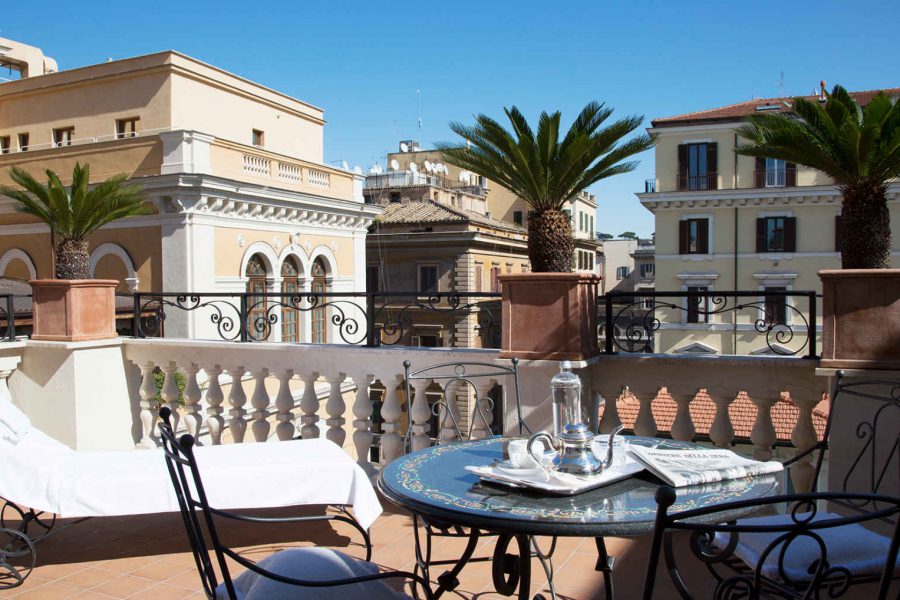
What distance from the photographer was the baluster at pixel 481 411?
→ 4.35m

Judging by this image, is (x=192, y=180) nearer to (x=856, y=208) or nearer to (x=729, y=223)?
(x=856, y=208)

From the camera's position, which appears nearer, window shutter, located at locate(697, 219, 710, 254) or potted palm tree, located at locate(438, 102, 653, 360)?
potted palm tree, located at locate(438, 102, 653, 360)

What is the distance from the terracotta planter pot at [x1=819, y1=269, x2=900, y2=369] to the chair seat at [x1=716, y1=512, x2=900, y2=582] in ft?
4.17

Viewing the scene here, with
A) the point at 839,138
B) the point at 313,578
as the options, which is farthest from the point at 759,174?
the point at 313,578

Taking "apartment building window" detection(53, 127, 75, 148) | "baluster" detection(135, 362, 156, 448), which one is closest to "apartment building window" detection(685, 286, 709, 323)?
"baluster" detection(135, 362, 156, 448)

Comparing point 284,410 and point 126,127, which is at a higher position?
point 126,127

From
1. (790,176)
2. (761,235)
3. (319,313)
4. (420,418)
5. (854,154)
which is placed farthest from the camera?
(761,235)

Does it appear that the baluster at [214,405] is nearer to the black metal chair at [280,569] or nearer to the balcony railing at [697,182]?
the black metal chair at [280,569]

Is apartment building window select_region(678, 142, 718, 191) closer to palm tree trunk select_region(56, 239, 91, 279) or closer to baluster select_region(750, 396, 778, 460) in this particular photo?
palm tree trunk select_region(56, 239, 91, 279)

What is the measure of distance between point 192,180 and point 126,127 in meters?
6.24

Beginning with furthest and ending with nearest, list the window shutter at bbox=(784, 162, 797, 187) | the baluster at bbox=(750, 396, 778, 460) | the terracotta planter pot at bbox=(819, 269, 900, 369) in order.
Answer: the window shutter at bbox=(784, 162, 797, 187) → the baluster at bbox=(750, 396, 778, 460) → the terracotta planter pot at bbox=(819, 269, 900, 369)

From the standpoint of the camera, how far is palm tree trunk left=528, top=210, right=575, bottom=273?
462 centimetres

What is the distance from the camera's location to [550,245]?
463 cm

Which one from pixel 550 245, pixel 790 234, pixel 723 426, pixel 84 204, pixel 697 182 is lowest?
pixel 723 426
